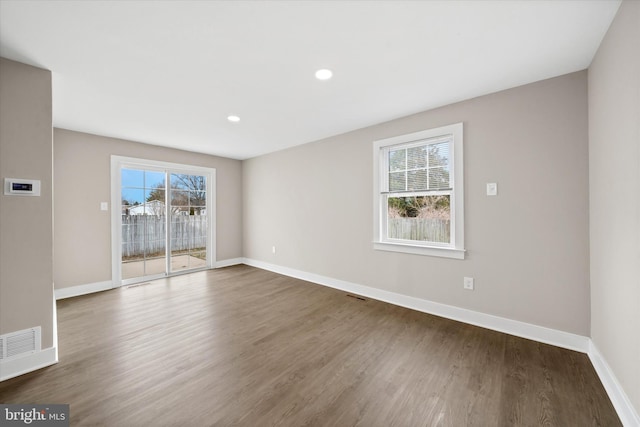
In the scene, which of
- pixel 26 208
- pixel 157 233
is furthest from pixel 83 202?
pixel 26 208

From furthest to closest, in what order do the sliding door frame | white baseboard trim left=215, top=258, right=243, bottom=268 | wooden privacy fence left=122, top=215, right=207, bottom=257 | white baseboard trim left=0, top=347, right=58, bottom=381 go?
white baseboard trim left=215, top=258, right=243, bottom=268
wooden privacy fence left=122, top=215, right=207, bottom=257
the sliding door frame
white baseboard trim left=0, top=347, right=58, bottom=381

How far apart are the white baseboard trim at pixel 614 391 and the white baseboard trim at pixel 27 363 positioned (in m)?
4.06

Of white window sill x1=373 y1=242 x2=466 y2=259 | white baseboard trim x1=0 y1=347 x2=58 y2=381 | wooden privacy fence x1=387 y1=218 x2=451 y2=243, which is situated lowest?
white baseboard trim x1=0 y1=347 x2=58 y2=381

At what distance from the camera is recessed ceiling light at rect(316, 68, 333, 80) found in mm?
2236

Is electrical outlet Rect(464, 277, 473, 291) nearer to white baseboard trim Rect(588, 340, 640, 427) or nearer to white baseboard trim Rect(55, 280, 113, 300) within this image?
white baseboard trim Rect(588, 340, 640, 427)

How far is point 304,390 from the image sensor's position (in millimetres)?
1771

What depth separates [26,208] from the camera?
80.4 inches

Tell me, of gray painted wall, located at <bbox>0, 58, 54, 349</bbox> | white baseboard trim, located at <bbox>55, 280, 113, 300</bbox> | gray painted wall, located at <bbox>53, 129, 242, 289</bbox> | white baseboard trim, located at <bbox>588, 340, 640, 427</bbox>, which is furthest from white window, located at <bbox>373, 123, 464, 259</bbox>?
white baseboard trim, located at <bbox>55, 280, 113, 300</bbox>

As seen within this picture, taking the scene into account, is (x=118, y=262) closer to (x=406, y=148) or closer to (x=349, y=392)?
(x=349, y=392)

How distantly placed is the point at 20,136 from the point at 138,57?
115cm

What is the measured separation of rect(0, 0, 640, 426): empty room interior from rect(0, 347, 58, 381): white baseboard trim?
2 centimetres

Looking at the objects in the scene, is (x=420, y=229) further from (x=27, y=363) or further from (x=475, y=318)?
(x=27, y=363)

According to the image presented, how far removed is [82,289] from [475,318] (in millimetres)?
5490

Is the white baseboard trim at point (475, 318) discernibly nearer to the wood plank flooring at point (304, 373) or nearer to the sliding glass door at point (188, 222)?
the wood plank flooring at point (304, 373)
